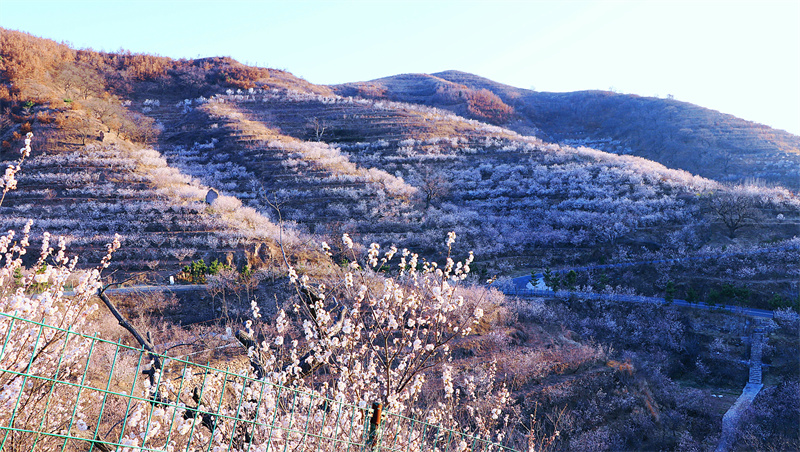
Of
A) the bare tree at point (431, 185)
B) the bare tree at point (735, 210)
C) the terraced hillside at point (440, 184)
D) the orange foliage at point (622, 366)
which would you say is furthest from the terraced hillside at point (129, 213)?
the bare tree at point (735, 210)

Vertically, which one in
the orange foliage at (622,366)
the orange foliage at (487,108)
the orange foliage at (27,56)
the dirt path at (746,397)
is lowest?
the dirt path at (746,397)

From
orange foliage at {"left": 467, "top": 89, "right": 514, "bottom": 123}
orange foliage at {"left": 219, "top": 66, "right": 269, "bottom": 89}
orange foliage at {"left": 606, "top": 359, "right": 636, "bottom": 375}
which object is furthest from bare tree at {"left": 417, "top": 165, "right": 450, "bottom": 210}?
orange foliage at {"left": 467, "top": 89, "right": 514, "bottom": 123}

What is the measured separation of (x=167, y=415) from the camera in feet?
17.8

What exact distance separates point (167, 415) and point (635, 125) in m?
77.1

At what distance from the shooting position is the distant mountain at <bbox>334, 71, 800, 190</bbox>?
5086 centimetres

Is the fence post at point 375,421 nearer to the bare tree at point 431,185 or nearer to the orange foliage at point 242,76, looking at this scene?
the bare tree at point 431,185

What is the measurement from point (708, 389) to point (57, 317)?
21.1 metres

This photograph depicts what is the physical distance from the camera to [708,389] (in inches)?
694

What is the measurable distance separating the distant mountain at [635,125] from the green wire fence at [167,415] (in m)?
52.2

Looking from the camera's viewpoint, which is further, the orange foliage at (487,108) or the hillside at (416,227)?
the orange foliage at (487,108)

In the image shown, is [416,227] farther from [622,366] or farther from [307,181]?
[622,366]

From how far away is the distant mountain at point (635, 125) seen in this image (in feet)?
167

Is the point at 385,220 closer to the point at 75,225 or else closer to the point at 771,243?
the point at 75,225

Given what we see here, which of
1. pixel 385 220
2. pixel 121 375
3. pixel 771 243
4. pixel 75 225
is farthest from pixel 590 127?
pixel 121 375
